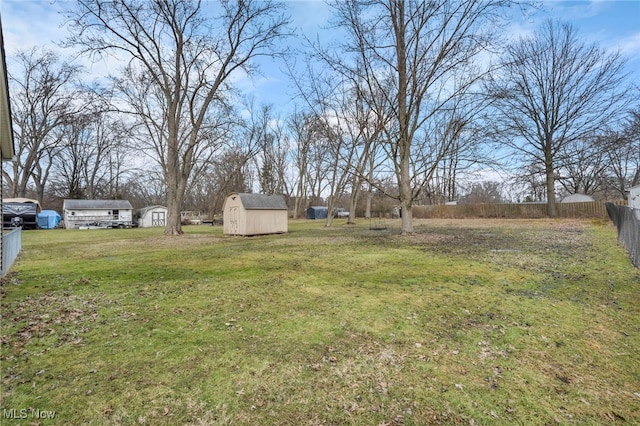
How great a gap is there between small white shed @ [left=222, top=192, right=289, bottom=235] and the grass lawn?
35.9 ft

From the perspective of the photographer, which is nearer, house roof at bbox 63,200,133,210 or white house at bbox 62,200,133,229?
white house at bbox 62,200,133,229

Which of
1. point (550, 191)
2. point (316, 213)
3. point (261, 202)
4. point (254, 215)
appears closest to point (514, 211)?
point (550, 191)

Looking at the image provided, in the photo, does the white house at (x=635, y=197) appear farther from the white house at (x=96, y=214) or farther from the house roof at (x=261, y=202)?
the white house at (x=96, y=214)

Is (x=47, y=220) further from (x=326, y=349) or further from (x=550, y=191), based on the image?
(x=550, y=191)

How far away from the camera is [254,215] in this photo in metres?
18.0

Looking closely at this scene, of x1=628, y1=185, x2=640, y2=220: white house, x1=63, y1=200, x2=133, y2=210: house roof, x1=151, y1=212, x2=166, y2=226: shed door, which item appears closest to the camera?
x1=628, y1=185, x2=640, y2=220: white house

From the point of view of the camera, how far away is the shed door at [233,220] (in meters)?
18.2

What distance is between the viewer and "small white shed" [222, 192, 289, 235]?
1773cm

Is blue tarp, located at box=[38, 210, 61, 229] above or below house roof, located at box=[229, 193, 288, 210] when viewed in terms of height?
below

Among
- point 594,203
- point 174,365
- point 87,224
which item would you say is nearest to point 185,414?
point 174,365

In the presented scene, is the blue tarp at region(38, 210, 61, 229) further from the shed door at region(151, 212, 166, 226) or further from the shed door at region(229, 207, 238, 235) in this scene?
the shed door at region(229, 207, 238, 235)

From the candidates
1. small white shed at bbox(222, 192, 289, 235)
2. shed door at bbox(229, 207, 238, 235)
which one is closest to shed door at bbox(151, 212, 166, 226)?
small white shed at bbox(222, 192, 289, 235)

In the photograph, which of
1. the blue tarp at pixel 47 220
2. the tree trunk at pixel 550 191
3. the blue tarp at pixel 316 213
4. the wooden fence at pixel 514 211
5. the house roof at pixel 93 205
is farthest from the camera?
the blue tarp at pixel 316 213

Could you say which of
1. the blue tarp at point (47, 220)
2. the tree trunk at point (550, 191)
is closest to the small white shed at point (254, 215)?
the tree trunk at point (550, 191)
